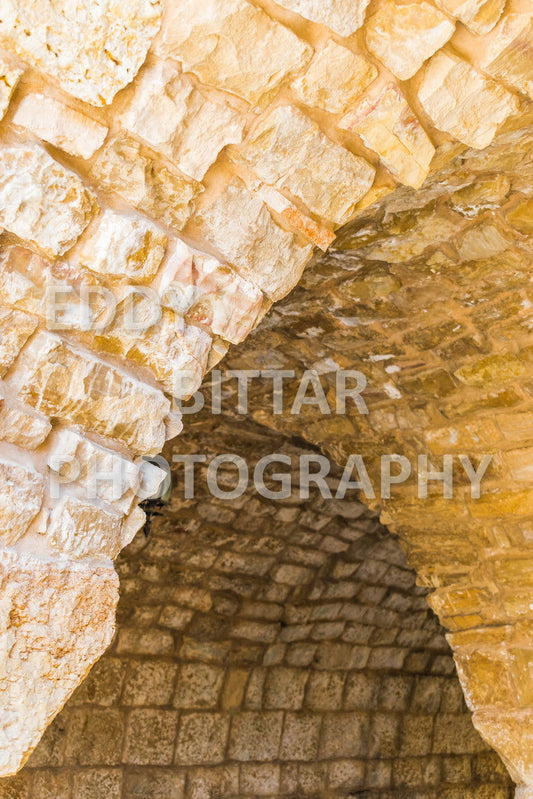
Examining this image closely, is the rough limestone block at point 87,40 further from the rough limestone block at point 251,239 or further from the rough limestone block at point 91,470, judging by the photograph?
the rough limestone block at point 91,470

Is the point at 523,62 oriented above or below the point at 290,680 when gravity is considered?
above

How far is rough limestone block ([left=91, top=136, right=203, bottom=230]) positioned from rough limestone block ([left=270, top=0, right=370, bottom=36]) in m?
0.36

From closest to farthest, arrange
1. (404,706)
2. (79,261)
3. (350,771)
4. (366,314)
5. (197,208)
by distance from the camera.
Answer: (79,261)
(197,208)
(366,314)
(350,771)
(404,706)

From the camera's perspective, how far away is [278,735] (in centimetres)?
500

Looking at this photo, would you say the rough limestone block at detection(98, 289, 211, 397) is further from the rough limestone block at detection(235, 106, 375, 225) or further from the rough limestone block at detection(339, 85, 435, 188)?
the rough limestone block at detection(339, 85, 435, 188)

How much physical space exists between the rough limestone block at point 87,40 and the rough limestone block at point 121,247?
212mm

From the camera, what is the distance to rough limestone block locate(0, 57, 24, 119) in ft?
4.29

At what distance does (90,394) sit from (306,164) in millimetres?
636

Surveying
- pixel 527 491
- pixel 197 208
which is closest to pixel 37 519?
pixel 197 208

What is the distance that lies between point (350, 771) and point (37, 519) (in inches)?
184

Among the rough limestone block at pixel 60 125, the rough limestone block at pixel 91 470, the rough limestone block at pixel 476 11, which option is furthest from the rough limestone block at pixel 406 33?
the rough limestone block at pixel 91 470

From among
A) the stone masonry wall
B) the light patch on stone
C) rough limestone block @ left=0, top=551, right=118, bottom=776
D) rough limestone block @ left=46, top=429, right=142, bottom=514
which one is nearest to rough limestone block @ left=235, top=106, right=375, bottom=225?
rough limestone block @ left=46, top=429, right=142, bottom=514

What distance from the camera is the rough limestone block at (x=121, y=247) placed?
4.75 ft

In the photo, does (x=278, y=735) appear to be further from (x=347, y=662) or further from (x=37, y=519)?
(x=37, y=519)
